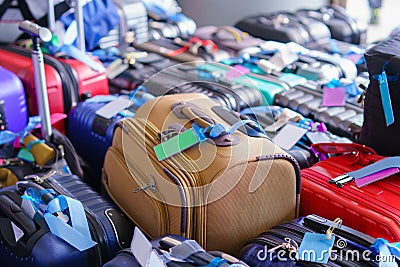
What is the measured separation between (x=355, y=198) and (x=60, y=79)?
132cm

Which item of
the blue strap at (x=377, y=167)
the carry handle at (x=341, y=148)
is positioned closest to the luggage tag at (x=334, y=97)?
the carry handle at (x=341, y=148)

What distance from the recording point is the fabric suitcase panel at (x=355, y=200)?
1.34 meters

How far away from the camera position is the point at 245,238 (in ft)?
4.67

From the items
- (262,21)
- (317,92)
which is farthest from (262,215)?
(262,21)

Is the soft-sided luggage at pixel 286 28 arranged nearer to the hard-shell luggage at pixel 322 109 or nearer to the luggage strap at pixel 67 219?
the hard-shell luggage at pixel 322 109

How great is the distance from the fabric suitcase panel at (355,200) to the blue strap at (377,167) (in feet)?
0.11

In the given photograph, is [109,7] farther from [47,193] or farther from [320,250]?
[320,250]

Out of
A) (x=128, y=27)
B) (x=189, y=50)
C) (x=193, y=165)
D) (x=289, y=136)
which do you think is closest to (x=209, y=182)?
(x=193, y=165)

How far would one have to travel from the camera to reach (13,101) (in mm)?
2113

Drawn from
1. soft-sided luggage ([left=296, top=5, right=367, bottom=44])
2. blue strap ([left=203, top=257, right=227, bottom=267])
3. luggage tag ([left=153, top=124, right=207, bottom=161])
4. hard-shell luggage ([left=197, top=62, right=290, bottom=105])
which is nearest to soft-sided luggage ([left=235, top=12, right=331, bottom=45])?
soft-sided luggage ([left=296, top=5, right=367, bottom=44])

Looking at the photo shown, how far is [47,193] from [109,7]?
1.52 meters

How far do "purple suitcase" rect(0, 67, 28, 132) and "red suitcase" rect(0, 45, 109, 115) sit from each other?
2.6 inches

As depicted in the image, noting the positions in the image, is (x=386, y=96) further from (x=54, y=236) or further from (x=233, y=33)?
(x=233, y=33)

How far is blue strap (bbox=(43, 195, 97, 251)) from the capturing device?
138 centimetres
